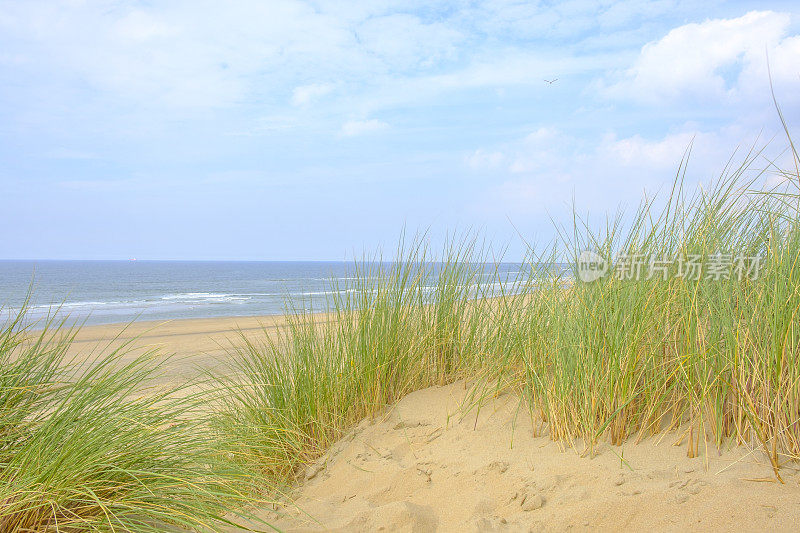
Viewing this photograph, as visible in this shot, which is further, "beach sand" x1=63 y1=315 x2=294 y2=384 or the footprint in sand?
"beach sand" x1=63 y1=315 x2=294 y2=384

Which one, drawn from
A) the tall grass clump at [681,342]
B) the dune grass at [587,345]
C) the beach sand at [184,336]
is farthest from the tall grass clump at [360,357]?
the beach sand at [184,336]

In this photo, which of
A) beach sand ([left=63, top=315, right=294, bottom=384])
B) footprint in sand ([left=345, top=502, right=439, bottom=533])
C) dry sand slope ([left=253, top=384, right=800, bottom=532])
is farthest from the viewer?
beach sand ([left=63, top=315, right=294, bottom=384])

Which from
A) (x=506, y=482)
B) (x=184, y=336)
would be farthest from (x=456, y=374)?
(x=184, y=336)

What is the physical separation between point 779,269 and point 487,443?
1502mm

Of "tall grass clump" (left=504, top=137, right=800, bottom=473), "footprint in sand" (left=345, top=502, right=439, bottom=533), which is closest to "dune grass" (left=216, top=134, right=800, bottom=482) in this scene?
"tall grass clump" (left=504, top=137, right=800, bottom=473)

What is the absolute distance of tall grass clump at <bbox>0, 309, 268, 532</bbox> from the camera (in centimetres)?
182

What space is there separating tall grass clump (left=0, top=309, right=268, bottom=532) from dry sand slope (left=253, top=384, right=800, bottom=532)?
25.9 inches

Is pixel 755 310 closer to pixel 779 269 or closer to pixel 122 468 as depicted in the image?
pixel 779 269

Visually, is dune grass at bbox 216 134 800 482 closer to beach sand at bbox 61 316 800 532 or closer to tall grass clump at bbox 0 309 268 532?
beach sand at bbox 61 316 800 532

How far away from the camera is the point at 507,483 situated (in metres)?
2.48

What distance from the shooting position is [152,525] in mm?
2010

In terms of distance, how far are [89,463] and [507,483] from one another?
1637mm

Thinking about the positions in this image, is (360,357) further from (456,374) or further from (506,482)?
(506,482)

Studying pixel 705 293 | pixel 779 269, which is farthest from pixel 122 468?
pixel 779 269
